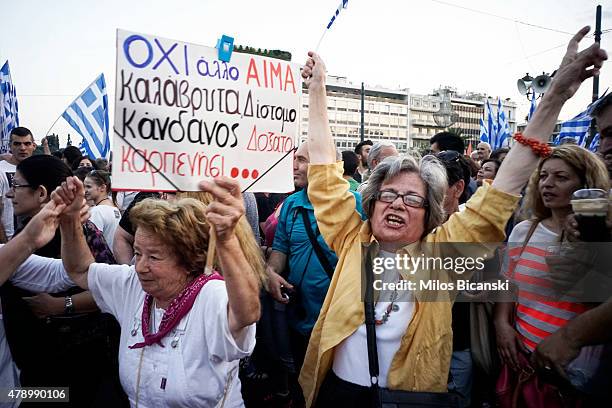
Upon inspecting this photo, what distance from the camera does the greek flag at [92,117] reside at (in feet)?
27.4

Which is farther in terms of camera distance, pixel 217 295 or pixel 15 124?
pixel 15 124

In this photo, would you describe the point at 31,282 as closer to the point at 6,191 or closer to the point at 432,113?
the point at 6,191

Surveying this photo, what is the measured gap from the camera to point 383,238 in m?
2.23

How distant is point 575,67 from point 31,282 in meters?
3.07

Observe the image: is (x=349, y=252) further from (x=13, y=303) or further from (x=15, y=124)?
(x=15, y=124)

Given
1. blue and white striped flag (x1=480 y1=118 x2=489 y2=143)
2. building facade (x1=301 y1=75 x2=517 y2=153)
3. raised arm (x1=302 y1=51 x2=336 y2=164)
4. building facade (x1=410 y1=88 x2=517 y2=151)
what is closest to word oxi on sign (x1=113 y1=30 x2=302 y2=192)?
raised arm (x1=302 y1=51 x2=336 y2=164)

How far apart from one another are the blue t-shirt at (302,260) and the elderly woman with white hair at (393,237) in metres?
0.82

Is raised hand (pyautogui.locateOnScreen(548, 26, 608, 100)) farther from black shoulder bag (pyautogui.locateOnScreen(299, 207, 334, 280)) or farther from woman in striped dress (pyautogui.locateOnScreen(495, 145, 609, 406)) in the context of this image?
black shoulder bag (pyautogui.locateOnScreen(299, 207, 334, 280))

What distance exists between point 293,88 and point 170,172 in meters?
0.78

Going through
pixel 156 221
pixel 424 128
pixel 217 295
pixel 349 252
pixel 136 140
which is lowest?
pixel 217 295

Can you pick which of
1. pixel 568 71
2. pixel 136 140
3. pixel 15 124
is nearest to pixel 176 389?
pixel 136 140

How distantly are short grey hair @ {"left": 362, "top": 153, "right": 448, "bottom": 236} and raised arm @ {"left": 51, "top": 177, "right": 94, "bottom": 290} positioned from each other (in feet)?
5.09

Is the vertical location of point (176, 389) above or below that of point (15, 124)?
below

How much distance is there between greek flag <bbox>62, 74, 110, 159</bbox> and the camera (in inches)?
328
